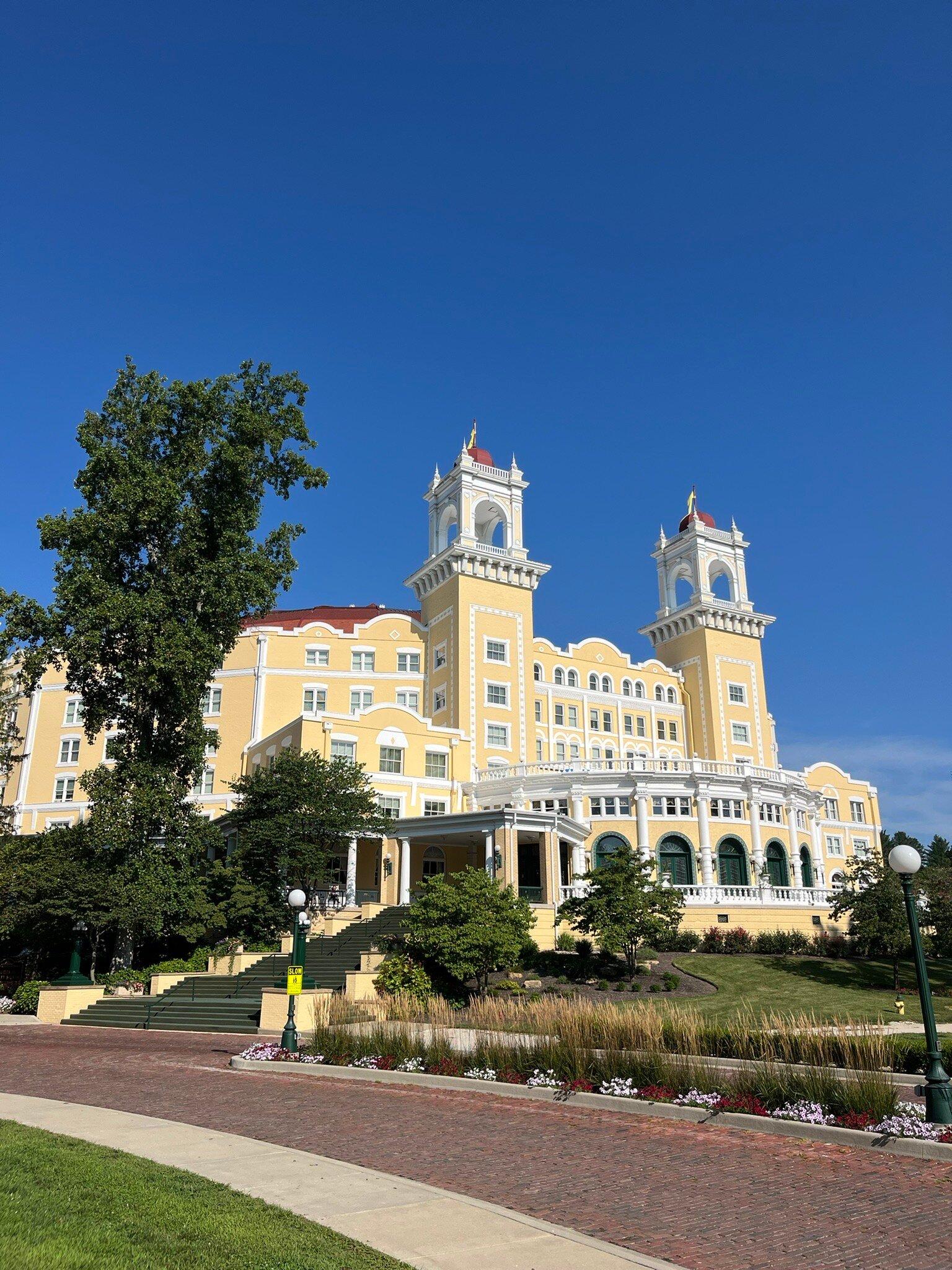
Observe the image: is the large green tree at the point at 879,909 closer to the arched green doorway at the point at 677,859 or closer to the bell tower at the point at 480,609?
the arched green doorway at the point at 677,859

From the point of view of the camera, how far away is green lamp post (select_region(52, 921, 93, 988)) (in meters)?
30.4

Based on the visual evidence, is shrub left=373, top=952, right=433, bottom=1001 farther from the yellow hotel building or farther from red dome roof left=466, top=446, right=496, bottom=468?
red dome roof left=466, top=446, right=496, bottom=468

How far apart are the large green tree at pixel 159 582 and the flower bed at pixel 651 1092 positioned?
1605cm

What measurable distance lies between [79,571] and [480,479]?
29332 mm

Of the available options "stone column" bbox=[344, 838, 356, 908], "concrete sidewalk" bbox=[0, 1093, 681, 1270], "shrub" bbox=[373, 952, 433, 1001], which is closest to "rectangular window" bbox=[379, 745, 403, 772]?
"stone column" bbox=[344, 838, 356, 908]

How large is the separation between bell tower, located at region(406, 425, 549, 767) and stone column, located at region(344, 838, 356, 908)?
11988 millimetres

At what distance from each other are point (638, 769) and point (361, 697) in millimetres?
17377

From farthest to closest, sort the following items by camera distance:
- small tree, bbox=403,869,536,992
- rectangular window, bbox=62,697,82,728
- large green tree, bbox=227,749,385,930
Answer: rectangular window, bbox=62,697,82,728, large green tree, bbox=227,749,385,930, small tree, bbox=403,869,536,992

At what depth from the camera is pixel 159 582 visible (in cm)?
3347

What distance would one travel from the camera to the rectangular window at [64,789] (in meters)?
55.2

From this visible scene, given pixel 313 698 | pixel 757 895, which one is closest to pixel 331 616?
pixel 313 698

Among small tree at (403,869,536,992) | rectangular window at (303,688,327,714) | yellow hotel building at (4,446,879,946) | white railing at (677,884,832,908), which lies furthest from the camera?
rectangular window at (303,688,327,714)

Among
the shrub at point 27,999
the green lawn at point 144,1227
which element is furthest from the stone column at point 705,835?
the green lawn at point 144,1227

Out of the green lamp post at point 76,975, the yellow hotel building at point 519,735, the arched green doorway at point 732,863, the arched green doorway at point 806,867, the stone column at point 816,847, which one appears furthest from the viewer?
the arched green doorway at point 806,867
